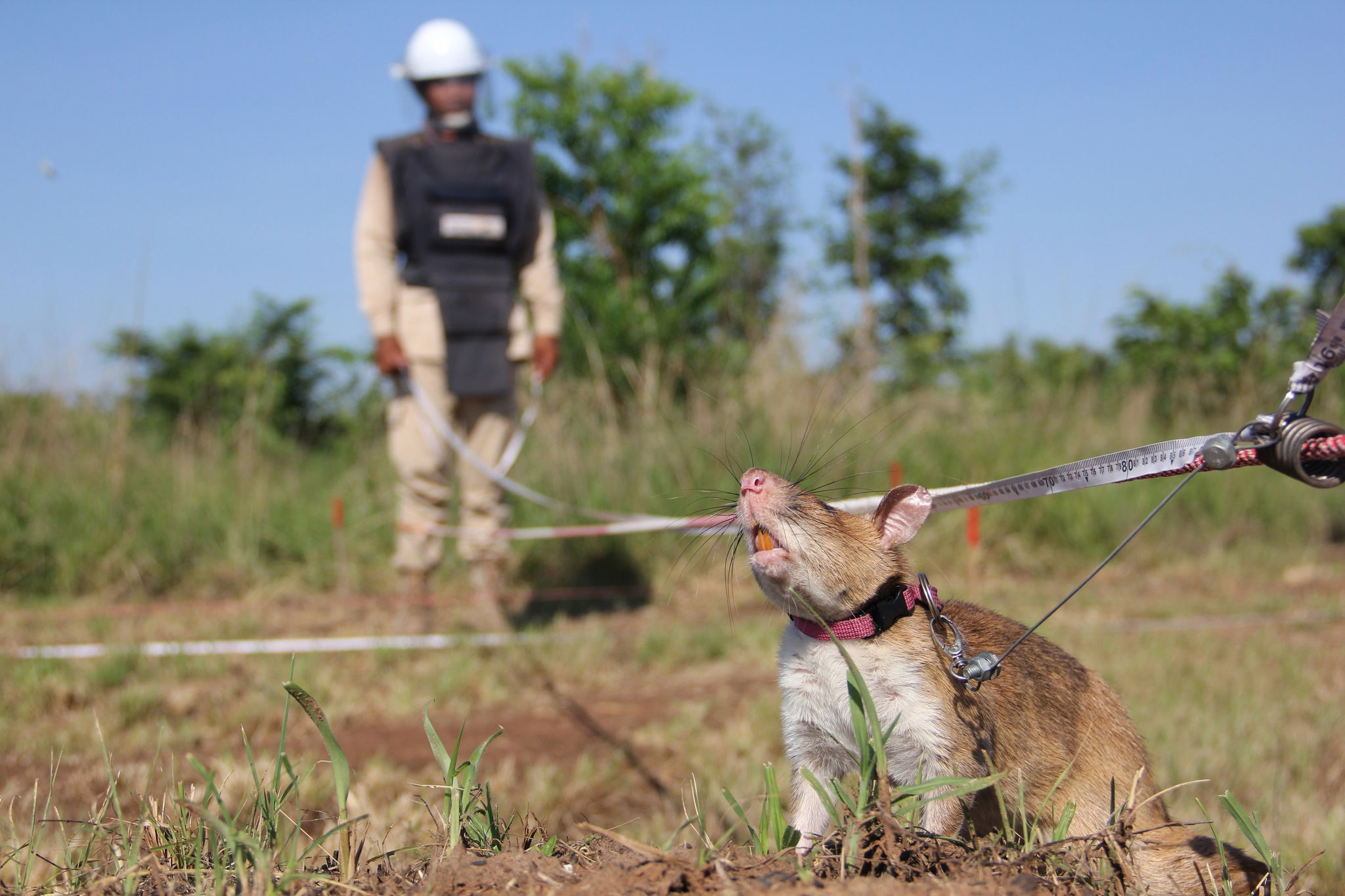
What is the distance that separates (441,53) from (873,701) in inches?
179

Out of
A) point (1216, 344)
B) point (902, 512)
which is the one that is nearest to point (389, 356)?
point (902, 512)

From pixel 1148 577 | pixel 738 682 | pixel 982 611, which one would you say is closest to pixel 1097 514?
pixel 1148 577

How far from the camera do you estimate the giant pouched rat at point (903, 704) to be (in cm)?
180

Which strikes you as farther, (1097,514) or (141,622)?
(1097,514)

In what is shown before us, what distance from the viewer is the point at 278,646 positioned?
4949 millimetres

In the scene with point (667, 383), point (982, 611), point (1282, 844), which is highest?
point (667, 383)

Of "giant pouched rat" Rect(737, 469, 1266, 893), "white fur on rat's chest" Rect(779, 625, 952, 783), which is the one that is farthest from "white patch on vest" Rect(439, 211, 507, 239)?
"white fur on rat's chest" Rect(779, 625, 952, 783)

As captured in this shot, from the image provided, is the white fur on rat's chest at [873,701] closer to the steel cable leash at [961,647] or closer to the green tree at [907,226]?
the steel cable leash at [961,647]

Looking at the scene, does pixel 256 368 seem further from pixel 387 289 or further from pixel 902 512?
pixel 902 512

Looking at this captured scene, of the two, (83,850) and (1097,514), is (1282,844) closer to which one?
(83,850)

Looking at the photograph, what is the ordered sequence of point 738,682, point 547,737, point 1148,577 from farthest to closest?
point 1148,577 < point 738,682 < point 547,737

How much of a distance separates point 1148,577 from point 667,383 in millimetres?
3664

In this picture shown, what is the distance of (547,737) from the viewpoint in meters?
3.71

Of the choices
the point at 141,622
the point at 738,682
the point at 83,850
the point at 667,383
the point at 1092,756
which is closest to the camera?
the point at 83,850
